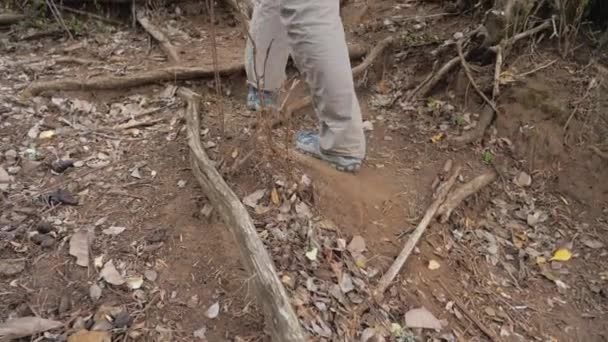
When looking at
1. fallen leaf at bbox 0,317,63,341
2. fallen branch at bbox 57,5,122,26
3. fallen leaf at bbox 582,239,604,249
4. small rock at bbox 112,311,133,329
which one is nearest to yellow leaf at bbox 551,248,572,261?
fallen leaf at bbox 582,239,604,249

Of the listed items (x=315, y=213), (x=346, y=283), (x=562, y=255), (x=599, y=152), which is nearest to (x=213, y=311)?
(x=346, y=283)

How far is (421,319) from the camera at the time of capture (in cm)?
252

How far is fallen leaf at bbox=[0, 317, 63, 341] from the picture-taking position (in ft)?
7.01

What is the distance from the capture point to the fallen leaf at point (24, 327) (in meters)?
2.14

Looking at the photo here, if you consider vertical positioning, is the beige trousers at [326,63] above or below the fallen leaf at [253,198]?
above

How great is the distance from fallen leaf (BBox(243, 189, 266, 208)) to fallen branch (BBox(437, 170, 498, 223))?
0.97 metres

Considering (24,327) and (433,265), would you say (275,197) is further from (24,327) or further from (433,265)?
(24,327)

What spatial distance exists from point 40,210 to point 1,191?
0.94 ft

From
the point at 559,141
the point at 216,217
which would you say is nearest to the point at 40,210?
the point at 216,217

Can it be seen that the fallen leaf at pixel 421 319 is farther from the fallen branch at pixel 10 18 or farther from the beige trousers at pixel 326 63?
the fallen branch at pixel 10 18

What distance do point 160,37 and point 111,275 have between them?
8.51 ft

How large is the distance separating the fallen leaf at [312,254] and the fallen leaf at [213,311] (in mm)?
467

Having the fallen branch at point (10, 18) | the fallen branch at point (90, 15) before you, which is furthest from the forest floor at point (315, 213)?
the fallen branch at point (90, 15)

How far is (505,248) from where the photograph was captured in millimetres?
3051
